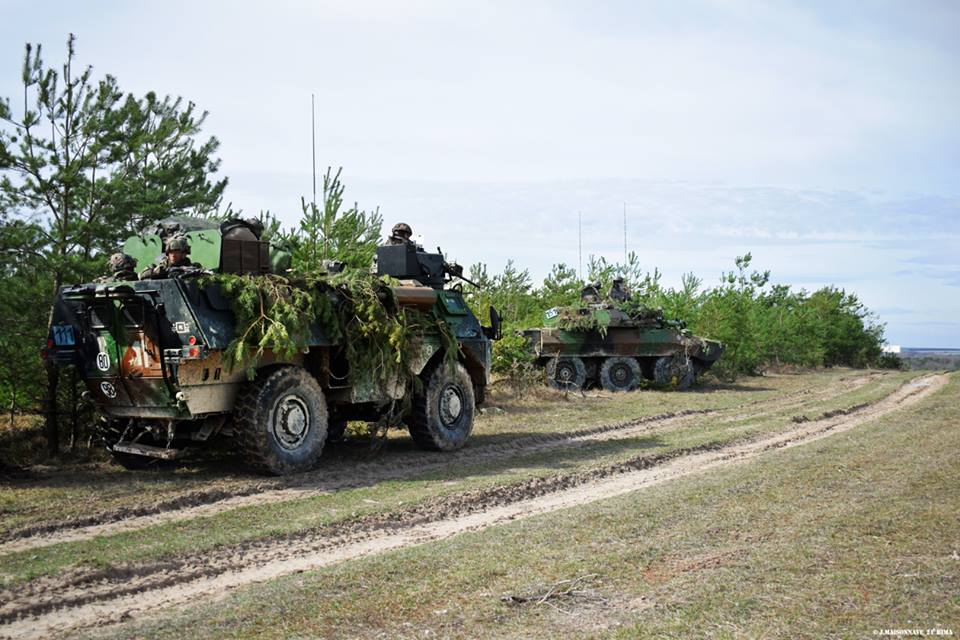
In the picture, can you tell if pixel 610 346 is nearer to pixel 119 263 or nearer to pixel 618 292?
pixel 618 292

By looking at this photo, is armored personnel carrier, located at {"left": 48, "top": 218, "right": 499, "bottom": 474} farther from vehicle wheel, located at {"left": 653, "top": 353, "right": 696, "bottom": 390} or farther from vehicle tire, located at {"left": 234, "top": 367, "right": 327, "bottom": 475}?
vehicle wheel, located at {"left": 653, "top": 353, "right": 696, "bottom": 390}

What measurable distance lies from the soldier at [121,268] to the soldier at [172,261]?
0.37 meters

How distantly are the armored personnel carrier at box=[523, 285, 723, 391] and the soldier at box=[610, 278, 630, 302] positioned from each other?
0.06m

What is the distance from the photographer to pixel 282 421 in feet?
32.6

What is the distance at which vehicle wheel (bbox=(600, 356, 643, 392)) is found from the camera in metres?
24.5

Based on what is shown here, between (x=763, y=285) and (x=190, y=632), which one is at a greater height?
(x=763, y=285)

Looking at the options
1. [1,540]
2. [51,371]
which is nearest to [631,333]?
[51,371]

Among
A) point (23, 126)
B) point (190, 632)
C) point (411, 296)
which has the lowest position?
point (190, 632)

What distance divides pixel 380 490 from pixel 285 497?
92 centimetres

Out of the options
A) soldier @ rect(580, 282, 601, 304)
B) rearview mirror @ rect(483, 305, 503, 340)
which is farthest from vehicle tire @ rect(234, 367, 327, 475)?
soldier @ rect(580, 282, 601, 304)

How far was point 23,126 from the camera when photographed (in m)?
10.9

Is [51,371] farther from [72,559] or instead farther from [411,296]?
[72,559]

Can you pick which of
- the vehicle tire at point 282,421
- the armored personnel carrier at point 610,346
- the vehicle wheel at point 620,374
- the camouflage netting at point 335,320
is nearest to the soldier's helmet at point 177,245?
the camouflage netting at point 335,320

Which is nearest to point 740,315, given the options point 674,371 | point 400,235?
point 674,371
